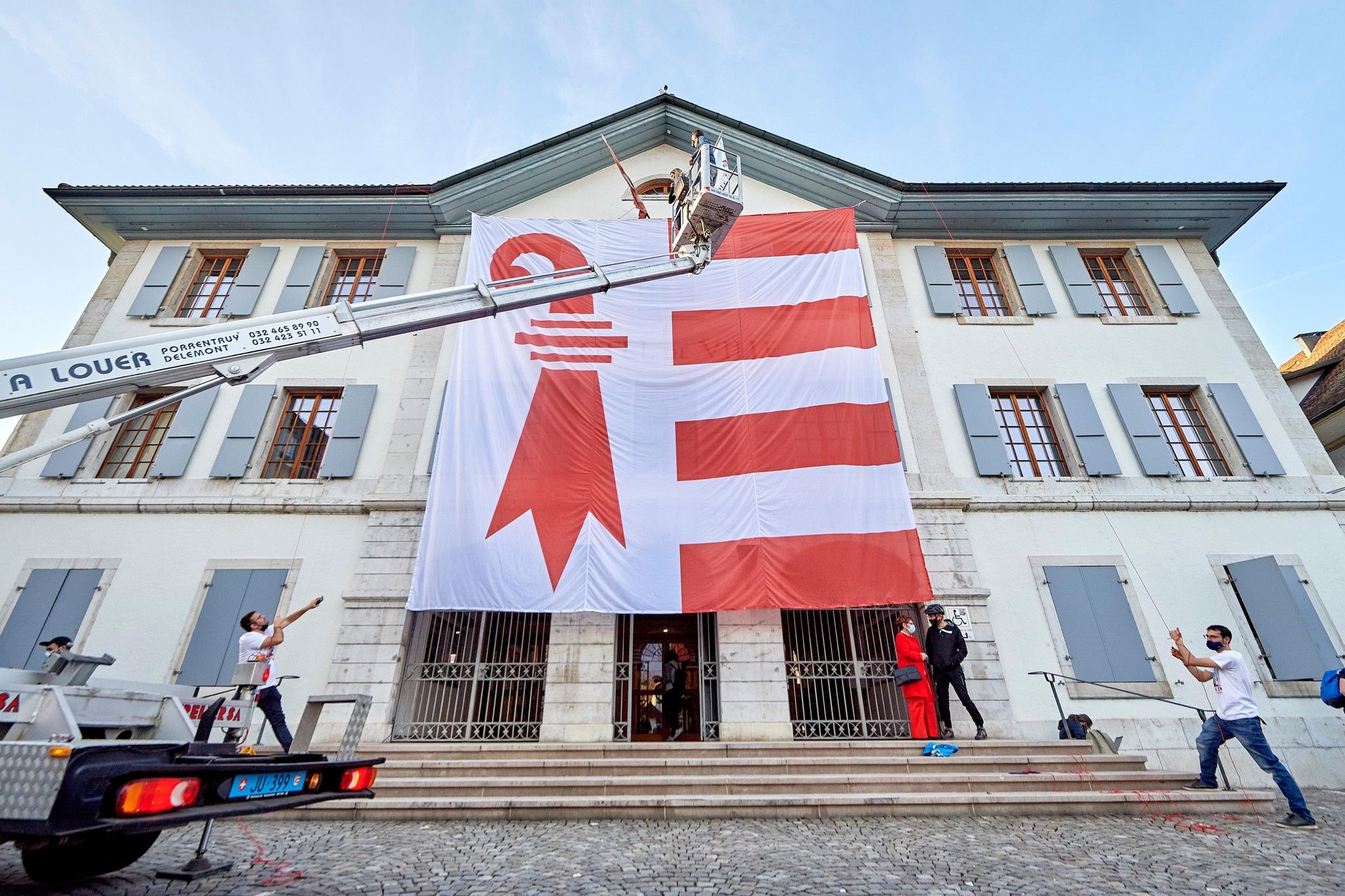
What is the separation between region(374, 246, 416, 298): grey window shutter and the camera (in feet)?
37.2

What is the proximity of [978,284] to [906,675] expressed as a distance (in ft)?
26.9

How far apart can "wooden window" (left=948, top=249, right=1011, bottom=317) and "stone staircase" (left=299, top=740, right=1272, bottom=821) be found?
7.77 meters

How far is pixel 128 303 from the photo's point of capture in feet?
37.2

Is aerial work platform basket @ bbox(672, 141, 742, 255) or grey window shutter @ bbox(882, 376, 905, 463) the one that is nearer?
aerial work platform basket @ bbox(672, 141, 742, 255)

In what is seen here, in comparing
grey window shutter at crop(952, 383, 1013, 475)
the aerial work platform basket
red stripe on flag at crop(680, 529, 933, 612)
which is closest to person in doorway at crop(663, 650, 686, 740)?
red stripe on flag at crop(680, 529, 933, 612)

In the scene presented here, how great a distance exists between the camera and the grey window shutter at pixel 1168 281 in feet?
37.7

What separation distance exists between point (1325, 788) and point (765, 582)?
7580 millimetres

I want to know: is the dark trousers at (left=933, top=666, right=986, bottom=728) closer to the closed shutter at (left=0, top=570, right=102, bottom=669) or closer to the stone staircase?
the stone staircase

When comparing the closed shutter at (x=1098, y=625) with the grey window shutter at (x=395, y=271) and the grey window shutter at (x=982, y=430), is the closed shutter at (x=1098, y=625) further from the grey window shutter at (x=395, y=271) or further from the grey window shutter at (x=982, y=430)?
the grey window shutter at (x=395, y=271)

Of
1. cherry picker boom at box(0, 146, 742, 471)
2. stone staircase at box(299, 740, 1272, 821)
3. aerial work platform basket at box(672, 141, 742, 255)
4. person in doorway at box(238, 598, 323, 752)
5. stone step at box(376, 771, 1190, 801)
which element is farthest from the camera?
aerial work platform basket at box(672, 141, 742, 255)

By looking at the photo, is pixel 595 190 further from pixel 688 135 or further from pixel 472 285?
pixel 472 285

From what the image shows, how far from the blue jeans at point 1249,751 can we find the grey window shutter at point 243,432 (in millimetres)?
12591

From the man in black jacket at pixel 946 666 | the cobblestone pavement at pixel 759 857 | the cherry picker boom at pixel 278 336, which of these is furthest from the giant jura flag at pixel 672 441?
the cobblestone pavement at pixel 759 857

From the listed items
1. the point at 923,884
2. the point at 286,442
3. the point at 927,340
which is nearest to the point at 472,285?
the point at 923,884
